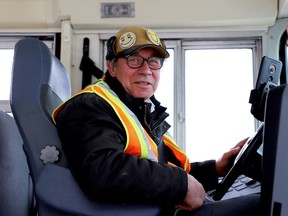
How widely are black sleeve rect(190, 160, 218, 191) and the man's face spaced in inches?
18.9

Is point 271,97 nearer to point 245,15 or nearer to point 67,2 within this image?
point 245,15

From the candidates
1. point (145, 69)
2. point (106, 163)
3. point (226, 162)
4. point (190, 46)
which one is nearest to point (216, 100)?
point (190, 46)

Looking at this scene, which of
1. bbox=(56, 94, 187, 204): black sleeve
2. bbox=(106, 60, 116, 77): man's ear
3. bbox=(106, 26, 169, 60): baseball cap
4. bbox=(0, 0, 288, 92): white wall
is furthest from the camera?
bbox=(0, 0, 288, 92): white wall

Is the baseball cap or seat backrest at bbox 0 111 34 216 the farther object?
seat backrest at bbox 0 111 34 216

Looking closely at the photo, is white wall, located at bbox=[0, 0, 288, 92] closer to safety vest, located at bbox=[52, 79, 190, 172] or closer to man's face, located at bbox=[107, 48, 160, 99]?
man's face, located at bbox=[107, 48, 160, 99]

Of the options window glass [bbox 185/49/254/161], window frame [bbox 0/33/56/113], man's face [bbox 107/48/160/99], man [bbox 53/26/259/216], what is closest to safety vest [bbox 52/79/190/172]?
man [bbox 53/26/259/216]

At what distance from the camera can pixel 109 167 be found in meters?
1.23

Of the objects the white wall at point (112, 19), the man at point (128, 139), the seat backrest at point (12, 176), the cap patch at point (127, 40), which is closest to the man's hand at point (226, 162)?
the man at point (128, 139)

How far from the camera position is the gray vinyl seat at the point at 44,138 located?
1277 mm

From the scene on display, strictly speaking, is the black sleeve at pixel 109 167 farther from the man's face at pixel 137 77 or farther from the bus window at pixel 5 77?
the bus window at pixel 5 77

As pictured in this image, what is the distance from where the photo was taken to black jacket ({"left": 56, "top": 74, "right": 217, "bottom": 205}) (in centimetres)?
123

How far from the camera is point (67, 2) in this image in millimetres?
3160

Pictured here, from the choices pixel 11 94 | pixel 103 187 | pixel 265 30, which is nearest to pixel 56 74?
pixel 11 94

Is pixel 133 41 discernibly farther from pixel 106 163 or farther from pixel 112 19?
pixel 112 19
